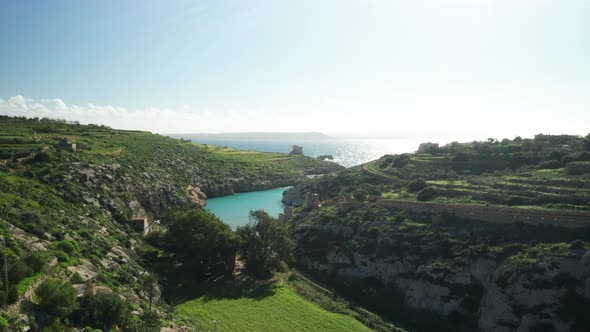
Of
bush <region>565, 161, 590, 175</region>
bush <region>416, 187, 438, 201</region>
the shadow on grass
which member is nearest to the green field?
the shadow on grass

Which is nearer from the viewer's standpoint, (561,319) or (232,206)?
(561,319)

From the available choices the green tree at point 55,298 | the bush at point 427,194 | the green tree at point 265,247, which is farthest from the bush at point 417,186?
the green tree at point 55,298

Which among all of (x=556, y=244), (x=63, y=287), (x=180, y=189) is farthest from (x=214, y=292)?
(x=180, y=189)

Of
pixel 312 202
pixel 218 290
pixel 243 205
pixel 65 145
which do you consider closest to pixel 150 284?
pixel 218 290

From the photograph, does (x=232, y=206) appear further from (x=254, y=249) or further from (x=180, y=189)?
(x=254, y=249)

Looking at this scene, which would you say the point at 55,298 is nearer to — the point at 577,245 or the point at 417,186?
the point at 577,245

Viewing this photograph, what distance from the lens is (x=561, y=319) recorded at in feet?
84.4

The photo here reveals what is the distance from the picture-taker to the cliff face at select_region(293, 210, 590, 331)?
1060 inches

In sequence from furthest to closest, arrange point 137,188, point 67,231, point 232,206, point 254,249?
point 232,206 → point 137,188 → point 254,249 → point 67,231

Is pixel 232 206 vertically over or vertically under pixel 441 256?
under

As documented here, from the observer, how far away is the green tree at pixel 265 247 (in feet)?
120

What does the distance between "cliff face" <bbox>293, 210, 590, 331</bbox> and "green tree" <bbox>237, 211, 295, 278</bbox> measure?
146 inches

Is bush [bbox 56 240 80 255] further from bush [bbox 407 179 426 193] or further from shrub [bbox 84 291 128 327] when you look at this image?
bush [bbox 407 179 426 193]

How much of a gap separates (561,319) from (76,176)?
51.6 metres
